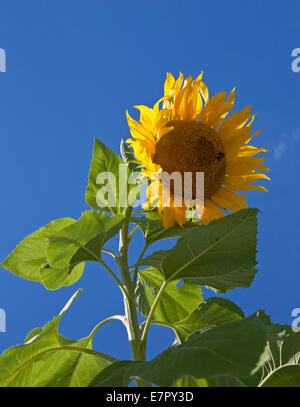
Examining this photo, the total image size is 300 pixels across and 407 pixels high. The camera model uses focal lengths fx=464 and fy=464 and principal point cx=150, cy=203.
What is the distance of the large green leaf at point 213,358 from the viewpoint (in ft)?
2.05

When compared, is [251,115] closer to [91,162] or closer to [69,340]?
[91,162]

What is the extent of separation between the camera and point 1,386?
91 centimetres

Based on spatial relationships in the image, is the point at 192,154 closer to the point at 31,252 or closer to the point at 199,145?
the point at 199,145

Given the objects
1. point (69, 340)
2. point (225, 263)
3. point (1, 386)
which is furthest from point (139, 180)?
point (1, 386)

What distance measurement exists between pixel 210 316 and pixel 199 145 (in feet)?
1.23

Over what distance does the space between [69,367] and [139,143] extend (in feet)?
1.67

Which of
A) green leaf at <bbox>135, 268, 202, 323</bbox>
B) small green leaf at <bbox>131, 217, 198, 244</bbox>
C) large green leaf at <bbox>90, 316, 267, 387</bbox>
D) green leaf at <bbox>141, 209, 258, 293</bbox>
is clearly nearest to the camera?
→ large green leaf at <bbox>90, 316, 267, 387</bbox>

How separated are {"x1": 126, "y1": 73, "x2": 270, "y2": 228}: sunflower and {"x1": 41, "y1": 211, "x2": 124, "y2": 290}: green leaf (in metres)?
0.11

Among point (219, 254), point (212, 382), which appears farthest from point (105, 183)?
point (212, 382)

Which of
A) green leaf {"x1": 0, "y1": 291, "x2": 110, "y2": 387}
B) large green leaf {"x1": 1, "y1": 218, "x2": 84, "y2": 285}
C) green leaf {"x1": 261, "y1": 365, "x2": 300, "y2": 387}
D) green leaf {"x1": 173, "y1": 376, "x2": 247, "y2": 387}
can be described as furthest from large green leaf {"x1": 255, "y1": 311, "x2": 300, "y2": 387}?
large green leaf {"x1": 1, "y1": 218, "x2": 84, "y2": 285}

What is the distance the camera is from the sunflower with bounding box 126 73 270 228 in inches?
36.5

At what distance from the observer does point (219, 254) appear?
893 millimetres

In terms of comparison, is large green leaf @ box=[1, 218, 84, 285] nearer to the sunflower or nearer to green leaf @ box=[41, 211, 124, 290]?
green leaf @ box=[41, 211, 124, 290]

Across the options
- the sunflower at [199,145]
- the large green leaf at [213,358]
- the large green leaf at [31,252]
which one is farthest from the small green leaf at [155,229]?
the large green leaf at [213,358]
